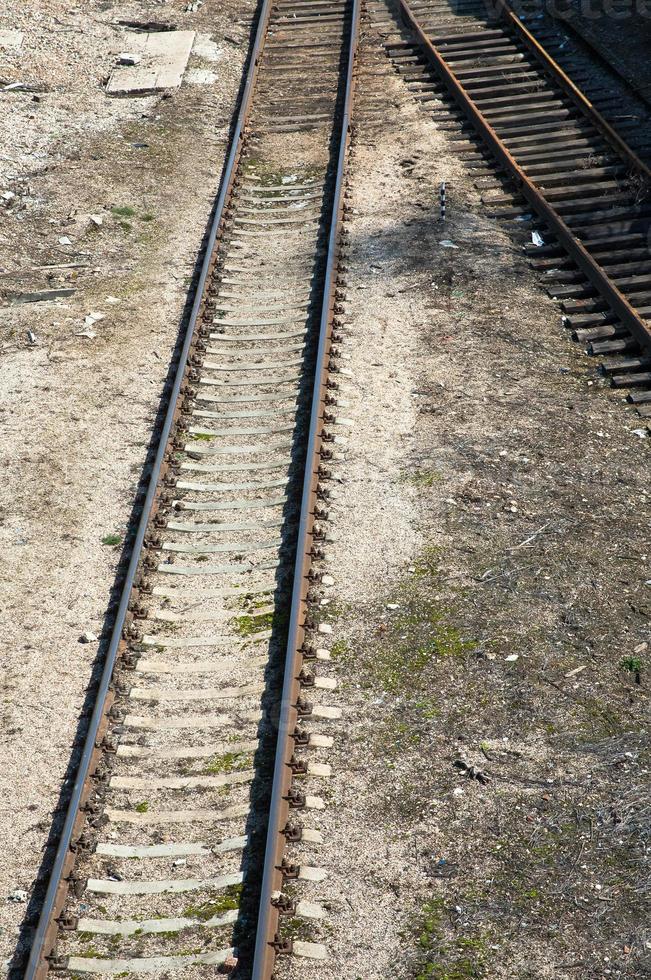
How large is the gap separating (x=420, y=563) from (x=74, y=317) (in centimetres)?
506

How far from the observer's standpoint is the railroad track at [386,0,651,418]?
9914mm

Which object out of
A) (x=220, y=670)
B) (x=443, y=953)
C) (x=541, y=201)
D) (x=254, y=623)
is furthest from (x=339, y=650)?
(x=541, y=201)

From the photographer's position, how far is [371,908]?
17.8 ft

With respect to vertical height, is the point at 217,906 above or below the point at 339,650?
below

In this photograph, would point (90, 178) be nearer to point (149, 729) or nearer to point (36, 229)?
point (36, 229)

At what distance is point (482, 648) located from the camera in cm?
679

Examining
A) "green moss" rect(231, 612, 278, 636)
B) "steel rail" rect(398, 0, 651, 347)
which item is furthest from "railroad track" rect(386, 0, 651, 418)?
"green moss" rect(231, 612, 278, 636)

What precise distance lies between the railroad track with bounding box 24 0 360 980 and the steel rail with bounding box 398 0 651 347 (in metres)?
2.23

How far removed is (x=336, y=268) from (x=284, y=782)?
6285 mm

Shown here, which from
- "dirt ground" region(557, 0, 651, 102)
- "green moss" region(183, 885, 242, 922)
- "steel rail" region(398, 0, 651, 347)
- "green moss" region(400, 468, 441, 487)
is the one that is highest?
"dirt ground" region(557, 0, 651, 102)

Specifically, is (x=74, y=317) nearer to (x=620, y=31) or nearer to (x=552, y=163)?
(x=552, y=163)

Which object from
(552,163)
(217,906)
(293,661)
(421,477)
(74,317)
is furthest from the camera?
(552,163)
